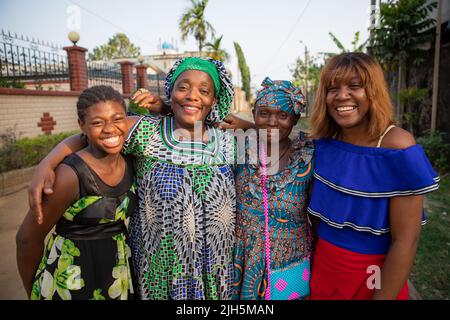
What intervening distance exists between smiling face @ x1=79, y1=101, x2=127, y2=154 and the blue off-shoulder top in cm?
106

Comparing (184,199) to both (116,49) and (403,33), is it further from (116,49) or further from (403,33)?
(116,49)

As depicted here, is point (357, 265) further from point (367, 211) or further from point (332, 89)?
point (332, 89)

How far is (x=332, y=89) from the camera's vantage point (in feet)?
5.27

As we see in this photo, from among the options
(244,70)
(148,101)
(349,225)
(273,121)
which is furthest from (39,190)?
(244,70)

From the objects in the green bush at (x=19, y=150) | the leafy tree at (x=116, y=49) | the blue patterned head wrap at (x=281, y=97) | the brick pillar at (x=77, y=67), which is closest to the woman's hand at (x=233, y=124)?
the blue patterned head wrap at (x=281, y=97)

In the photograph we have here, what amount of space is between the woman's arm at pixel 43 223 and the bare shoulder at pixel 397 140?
1.47 meters

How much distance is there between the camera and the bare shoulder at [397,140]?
1429 millimetres

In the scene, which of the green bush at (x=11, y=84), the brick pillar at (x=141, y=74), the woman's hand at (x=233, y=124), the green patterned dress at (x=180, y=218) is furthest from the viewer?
the brick pillar at (x=141, y=74)

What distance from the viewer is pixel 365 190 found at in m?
1.49

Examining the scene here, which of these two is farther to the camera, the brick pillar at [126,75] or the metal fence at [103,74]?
the brick pillar at [126,75]

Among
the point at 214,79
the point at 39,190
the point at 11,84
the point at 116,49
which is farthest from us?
the point at 116,49

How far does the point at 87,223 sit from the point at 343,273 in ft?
4.22

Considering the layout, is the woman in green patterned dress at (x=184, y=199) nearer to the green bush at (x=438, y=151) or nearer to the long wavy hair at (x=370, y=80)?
the long wavy hair at (x=370, y=80)
